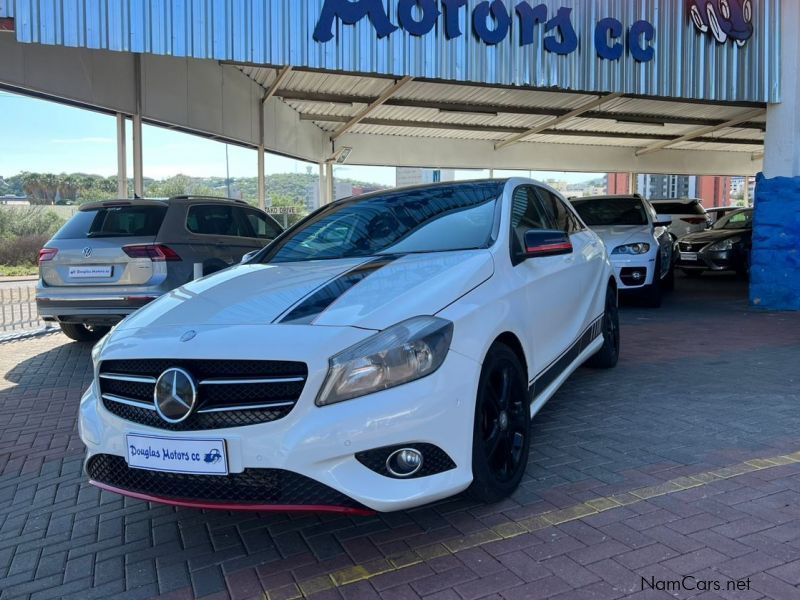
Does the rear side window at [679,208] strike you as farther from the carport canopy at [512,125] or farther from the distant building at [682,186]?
the distant building at [682,186]

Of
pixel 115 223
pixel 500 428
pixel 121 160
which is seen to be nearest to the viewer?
pixel 500 428

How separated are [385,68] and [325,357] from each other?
6572 mm

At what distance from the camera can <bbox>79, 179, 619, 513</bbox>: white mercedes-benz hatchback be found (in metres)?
2.53

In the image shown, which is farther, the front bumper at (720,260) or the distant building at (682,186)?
the distant building at (682,186)

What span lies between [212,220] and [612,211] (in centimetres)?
612

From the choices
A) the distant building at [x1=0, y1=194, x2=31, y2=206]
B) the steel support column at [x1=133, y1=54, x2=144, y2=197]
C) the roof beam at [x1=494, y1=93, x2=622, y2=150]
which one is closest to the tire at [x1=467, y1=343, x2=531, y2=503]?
the steel support column at [x1=133, y1=54, x2=144, y2=197]

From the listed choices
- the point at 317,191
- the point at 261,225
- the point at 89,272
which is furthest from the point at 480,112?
the point at 89,272

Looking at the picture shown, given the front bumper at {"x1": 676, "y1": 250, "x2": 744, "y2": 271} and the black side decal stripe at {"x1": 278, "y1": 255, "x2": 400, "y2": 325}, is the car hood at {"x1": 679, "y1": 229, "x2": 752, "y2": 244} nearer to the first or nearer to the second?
the front bumper at {"x1": 676, "y1": 250, "x2": 744, "y2": 271}

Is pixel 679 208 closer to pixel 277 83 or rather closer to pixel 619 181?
pixel 619 181

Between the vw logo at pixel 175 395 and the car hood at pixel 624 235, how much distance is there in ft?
24.9

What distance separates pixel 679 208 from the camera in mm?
17734

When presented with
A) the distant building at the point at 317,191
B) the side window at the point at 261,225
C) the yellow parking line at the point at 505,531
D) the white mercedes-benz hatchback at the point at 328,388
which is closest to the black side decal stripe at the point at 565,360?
the white mercedes-benz hatchback at the point at 328,388

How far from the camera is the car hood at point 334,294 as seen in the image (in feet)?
9.23

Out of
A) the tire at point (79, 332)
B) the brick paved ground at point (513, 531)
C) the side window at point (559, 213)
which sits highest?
the side window at point (559, 213)
